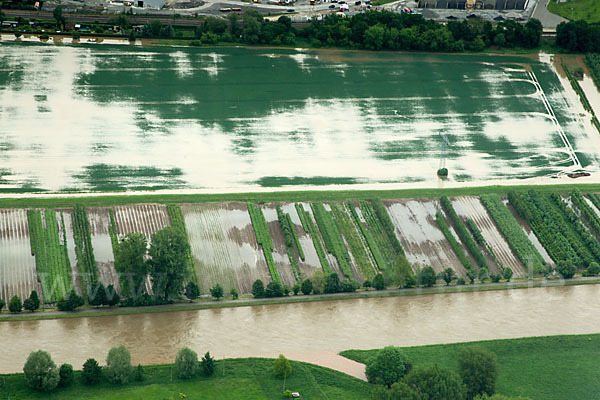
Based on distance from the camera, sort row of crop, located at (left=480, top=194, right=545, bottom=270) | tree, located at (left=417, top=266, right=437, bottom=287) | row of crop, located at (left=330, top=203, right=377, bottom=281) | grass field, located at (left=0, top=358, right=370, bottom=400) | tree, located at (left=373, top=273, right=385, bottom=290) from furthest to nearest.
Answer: row of crop, located at (left=480, top=194, right=545, bottom=270) → row of crop, located at (left=330, top=203, right=377, bottom=281) → tree, located at (left=417, top=266, right=437, bottom=287) → tree, located at (left=373, top=273, right=385, bottom=290) → grass field, located at (left=0, top=358, right=370, bottom=400)

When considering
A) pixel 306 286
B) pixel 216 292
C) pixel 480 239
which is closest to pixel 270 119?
pixel 480 239

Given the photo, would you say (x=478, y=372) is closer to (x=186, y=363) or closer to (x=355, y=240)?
(x=355, y=240)

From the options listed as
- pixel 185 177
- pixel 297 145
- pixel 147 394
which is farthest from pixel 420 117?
pixel 147 394

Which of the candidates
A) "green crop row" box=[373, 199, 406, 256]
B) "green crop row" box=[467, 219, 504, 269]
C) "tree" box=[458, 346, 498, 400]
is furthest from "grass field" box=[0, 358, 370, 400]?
"green crop row" box=[467, 219, 504, 269]

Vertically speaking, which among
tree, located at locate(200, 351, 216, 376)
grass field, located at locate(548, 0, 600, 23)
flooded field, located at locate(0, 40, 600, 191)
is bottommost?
tree, located at locate(200, 351, 216, 376)

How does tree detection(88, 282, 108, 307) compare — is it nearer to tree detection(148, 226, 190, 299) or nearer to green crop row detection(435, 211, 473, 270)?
tree detection(148, 226, 190, 299)

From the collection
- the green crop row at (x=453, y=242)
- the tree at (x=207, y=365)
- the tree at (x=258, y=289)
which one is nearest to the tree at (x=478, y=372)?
the green crop row at (x=453, y=242)

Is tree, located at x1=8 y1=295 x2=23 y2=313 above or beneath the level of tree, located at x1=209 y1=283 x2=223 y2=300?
above

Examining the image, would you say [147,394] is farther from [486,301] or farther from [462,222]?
[462,222]
